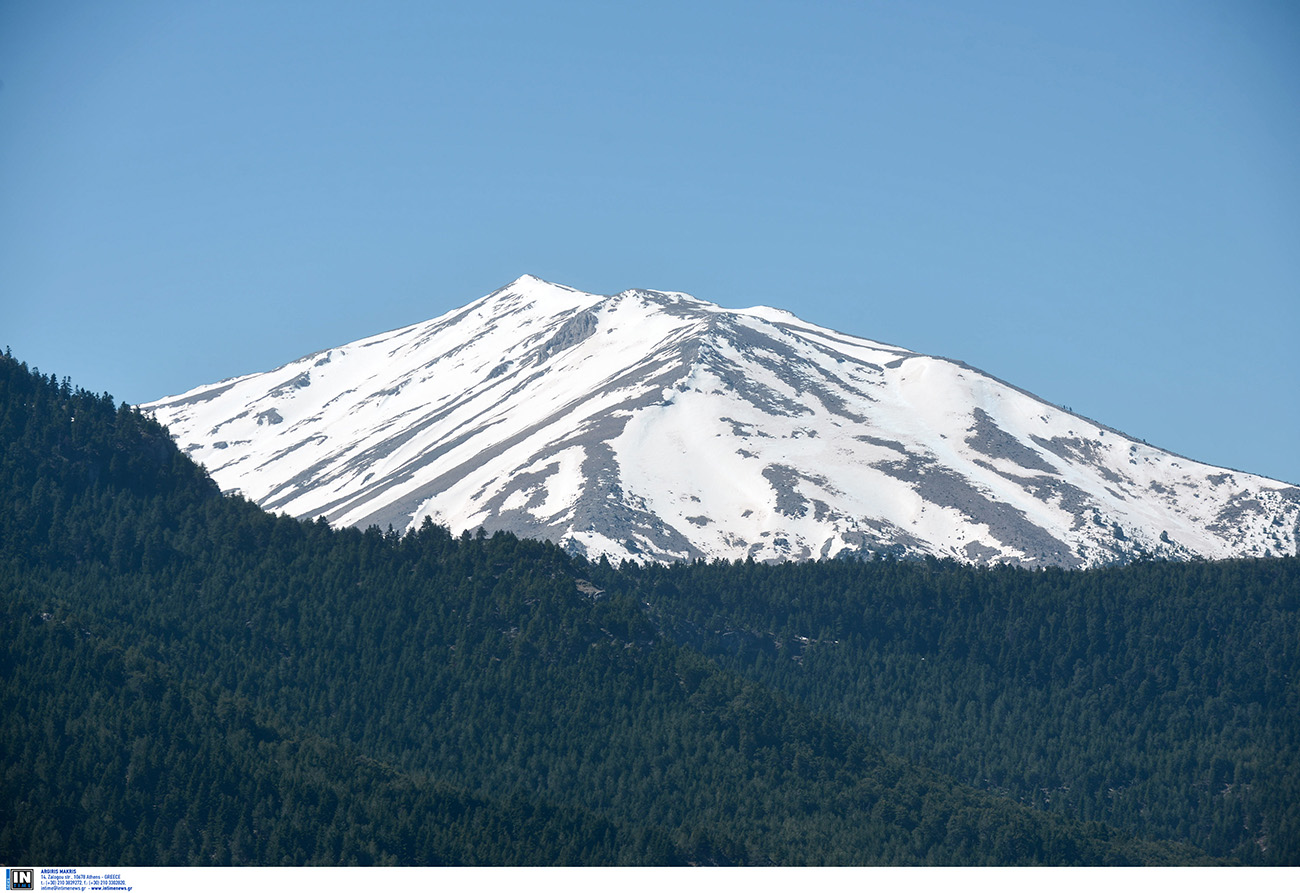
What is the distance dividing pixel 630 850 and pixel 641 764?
29.2 meters

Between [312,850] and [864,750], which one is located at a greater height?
[864,750]

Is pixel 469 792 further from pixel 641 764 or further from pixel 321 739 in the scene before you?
pixel 641 764

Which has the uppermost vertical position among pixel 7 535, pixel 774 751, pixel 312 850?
pixel 7 535

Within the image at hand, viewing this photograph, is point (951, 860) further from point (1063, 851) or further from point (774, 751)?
point (774, 751)

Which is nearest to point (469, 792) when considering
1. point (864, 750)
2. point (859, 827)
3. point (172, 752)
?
point (172, 752)

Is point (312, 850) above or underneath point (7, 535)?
underneath

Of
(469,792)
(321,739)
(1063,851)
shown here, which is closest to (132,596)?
(321,739)

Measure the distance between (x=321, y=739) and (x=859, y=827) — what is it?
175 feet

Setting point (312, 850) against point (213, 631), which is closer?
point (312, 850)

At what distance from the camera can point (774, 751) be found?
188 metres

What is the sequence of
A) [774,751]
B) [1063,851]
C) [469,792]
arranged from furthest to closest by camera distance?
[774,751], [1063,851], [469,792]

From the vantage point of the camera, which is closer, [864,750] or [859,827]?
[859,827]

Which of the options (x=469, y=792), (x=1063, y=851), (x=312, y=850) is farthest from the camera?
(x=1063, y=851)

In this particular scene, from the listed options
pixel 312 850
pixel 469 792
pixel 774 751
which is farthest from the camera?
pixel 774 751
